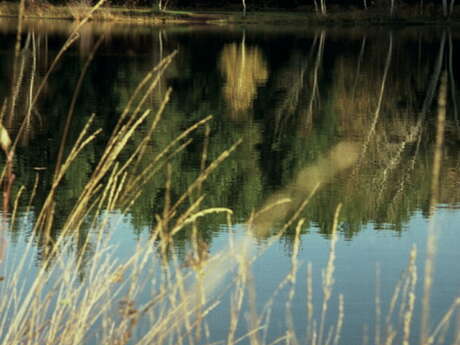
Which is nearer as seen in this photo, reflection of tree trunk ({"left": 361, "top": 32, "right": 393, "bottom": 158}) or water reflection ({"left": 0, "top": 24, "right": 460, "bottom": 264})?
water reflection ({"left": 0, "top": 24, "right": 460, "bottom": 264})

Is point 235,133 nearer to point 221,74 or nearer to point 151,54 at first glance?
point 221,74

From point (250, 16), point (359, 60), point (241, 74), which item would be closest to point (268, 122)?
point (241, 74)

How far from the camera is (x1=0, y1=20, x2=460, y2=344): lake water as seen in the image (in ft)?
24.2

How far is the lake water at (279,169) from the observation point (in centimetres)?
738

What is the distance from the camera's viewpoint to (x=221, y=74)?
2872cm

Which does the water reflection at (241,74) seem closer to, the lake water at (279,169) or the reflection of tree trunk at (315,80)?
the lake water at (279,169)

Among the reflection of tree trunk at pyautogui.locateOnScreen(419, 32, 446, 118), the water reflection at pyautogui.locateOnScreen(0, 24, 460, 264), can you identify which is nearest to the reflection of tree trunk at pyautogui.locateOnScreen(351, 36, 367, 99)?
the water reflection at pyautogui.locateOnScreen(0, 24, 460, 264)

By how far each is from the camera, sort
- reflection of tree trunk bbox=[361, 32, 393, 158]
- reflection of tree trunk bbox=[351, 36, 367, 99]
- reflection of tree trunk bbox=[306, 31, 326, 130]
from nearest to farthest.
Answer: reflection of tree trunk bbox=[361, 32, 393, 158] < reflection of tree trunk bbox=[306, 31, 326, 130] < reflection of tree trunk bbox=[351, 36, 367, 99]

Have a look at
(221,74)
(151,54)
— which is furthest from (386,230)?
(151,54)

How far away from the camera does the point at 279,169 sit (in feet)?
44.1

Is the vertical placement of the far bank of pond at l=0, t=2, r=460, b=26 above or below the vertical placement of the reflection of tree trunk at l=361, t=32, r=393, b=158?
below

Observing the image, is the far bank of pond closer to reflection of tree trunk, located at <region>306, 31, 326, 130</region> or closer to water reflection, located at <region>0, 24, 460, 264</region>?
reflection of tree trunk, located at <region>306, 31, 326, 130</region>

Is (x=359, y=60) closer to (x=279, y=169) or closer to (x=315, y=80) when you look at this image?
(x=315, y=80)

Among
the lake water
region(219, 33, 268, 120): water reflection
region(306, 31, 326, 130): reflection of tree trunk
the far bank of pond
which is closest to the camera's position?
the lake water
